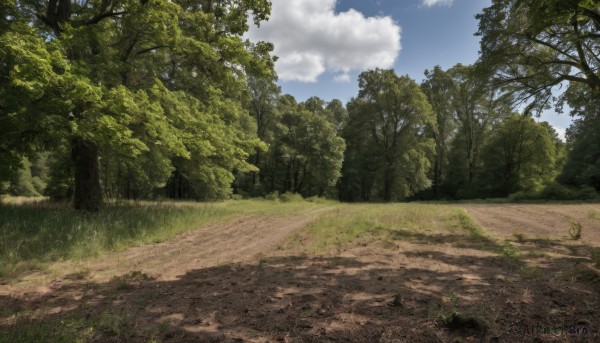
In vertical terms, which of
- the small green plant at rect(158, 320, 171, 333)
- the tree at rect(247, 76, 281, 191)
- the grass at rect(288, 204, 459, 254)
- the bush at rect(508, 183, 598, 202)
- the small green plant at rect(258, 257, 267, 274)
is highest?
the tree at rect(247, 76, 281, 191)

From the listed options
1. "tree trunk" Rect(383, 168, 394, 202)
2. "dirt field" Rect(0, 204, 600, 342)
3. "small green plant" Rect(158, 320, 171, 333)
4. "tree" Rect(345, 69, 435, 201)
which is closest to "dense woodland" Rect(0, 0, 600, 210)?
"dirt field" Rect(0, 204, 600, 342)

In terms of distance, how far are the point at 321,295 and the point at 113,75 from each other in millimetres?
11589

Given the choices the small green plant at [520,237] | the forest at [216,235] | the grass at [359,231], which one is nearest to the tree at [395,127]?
the forest at [216,235]

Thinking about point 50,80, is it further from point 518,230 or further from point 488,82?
point 488,82

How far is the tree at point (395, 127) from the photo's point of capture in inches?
1644

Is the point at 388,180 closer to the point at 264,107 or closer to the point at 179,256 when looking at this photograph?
the point at 264,107

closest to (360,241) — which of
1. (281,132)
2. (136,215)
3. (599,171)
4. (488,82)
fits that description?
(136,215)

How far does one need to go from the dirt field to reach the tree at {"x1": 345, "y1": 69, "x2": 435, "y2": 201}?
111ft

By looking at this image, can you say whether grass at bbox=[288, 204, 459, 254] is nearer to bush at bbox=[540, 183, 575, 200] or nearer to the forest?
the forest

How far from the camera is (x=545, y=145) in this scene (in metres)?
44.4

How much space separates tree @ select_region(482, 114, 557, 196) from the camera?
44.5 meters

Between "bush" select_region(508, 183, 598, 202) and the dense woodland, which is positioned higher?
the dense woodland

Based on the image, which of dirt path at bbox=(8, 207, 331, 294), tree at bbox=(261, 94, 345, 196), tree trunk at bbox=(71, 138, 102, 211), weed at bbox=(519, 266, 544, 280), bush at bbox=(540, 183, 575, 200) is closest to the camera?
weed at bbox=(519, 266, 544, 280)

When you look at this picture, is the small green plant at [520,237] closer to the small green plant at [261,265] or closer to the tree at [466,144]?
the small green plant at [261,265]
